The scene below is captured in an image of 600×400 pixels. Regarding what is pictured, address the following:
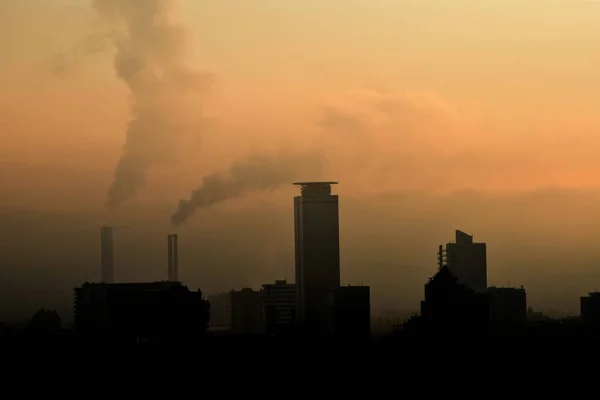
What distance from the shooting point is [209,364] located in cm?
19600

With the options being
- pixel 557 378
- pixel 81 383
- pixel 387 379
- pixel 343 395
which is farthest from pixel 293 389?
pixel 557 378

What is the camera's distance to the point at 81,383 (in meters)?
167

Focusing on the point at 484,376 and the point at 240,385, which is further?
the point at 484,376

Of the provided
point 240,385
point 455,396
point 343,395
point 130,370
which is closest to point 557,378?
point 455,396

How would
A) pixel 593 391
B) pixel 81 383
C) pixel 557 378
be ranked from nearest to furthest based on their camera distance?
1. pixel 81 383
2. pixel 593 391
3. pixel 557 378

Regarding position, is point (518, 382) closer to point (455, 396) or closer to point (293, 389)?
point (455, 396)

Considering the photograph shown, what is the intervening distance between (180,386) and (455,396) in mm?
42886

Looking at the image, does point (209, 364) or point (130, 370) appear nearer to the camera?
point (130, 370)

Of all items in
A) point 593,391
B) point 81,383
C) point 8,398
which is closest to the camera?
point 8,398

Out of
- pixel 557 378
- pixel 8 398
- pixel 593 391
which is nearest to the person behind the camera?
pixel 8 398

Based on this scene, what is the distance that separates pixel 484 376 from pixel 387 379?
18.4 m

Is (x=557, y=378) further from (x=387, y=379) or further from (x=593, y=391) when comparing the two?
(x=387, y=379)

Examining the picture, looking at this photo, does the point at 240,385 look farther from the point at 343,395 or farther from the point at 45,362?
the point at 45,362

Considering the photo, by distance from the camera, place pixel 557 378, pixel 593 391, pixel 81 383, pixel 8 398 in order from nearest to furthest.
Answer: pixel 8 398 → pixel 81 383 → pixel 593 391 → pixel 557 378
